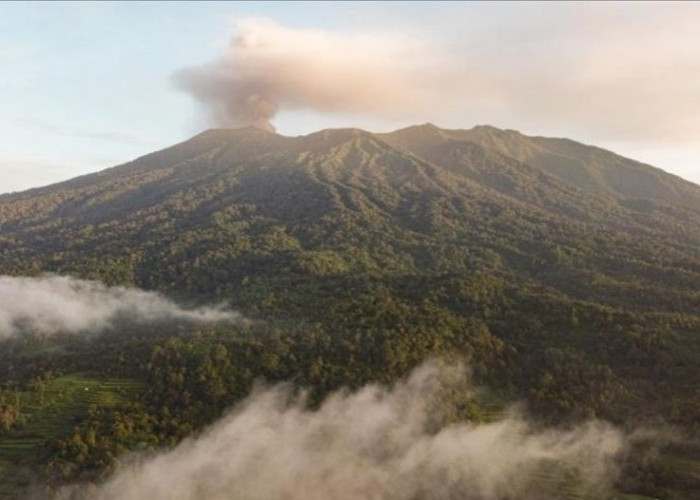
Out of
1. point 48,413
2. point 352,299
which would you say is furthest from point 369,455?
point 48,413

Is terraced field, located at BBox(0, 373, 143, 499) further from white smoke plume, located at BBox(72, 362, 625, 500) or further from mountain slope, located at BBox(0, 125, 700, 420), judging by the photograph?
mountain slope, located at BBox(0, 125, 700, 420)

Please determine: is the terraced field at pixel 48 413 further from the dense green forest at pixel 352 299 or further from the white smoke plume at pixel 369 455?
the white smoke plume at pixel 369 455

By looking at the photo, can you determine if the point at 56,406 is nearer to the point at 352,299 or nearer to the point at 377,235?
the point at 352,299

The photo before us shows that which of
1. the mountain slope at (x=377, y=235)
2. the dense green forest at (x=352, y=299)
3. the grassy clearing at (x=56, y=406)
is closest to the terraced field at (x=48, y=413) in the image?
the grassy clearing at (x=56, y=406)

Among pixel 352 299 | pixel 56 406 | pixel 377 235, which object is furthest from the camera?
pixel 377 235

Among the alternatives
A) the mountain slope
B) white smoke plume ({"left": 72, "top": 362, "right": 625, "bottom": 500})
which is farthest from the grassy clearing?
the mountain slope

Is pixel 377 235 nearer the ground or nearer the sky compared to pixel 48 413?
nearer the sky
